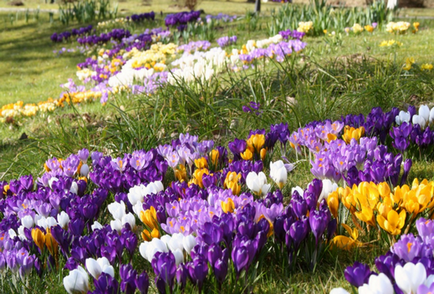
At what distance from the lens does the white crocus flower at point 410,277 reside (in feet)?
4.74

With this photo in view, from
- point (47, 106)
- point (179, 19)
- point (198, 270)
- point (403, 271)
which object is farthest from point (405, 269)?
point (179, 19)

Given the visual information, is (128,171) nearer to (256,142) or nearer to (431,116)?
(256,142)

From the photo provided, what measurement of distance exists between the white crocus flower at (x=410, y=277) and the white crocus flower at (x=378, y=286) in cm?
5

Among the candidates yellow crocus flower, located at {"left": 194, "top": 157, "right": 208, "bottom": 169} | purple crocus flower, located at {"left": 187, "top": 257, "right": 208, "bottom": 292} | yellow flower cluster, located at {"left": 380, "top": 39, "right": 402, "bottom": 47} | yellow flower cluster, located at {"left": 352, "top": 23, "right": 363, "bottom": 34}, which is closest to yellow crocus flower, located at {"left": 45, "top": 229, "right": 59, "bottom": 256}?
purple crocus flower, located at {"left": 187, "top": 257, "right": 208, "bottom": 292}

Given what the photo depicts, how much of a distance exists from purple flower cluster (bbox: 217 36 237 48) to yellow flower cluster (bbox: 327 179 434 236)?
28.7ft

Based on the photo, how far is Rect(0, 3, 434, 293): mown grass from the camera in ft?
6.99

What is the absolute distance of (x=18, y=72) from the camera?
558 inches

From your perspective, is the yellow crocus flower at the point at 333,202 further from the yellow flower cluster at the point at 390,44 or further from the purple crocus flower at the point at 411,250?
the yellow flower cluster at the point at 390,44

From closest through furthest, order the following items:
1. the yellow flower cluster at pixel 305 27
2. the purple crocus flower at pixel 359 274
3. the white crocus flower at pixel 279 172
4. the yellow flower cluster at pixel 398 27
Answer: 1. the purple crocus flower at pixel 359 274
2. the white crocus flower at pixel 279 172
3. the yellow flower cluster at pixel 398 27
4. the yellow flower cluster at pixel 305 27

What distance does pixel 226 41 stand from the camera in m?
10.8

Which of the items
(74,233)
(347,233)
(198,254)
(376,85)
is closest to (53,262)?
(74,233)

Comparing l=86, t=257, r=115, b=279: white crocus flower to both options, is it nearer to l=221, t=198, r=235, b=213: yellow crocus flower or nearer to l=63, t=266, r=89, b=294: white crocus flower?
l=63, t=266, r=89, b=294: white crocus flower

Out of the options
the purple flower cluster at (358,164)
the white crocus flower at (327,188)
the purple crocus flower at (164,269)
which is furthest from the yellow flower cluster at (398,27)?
the purple crocus flower at (164,269)

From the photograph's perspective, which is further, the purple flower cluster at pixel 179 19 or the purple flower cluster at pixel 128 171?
the purple flower cluster at pixel 179 19
